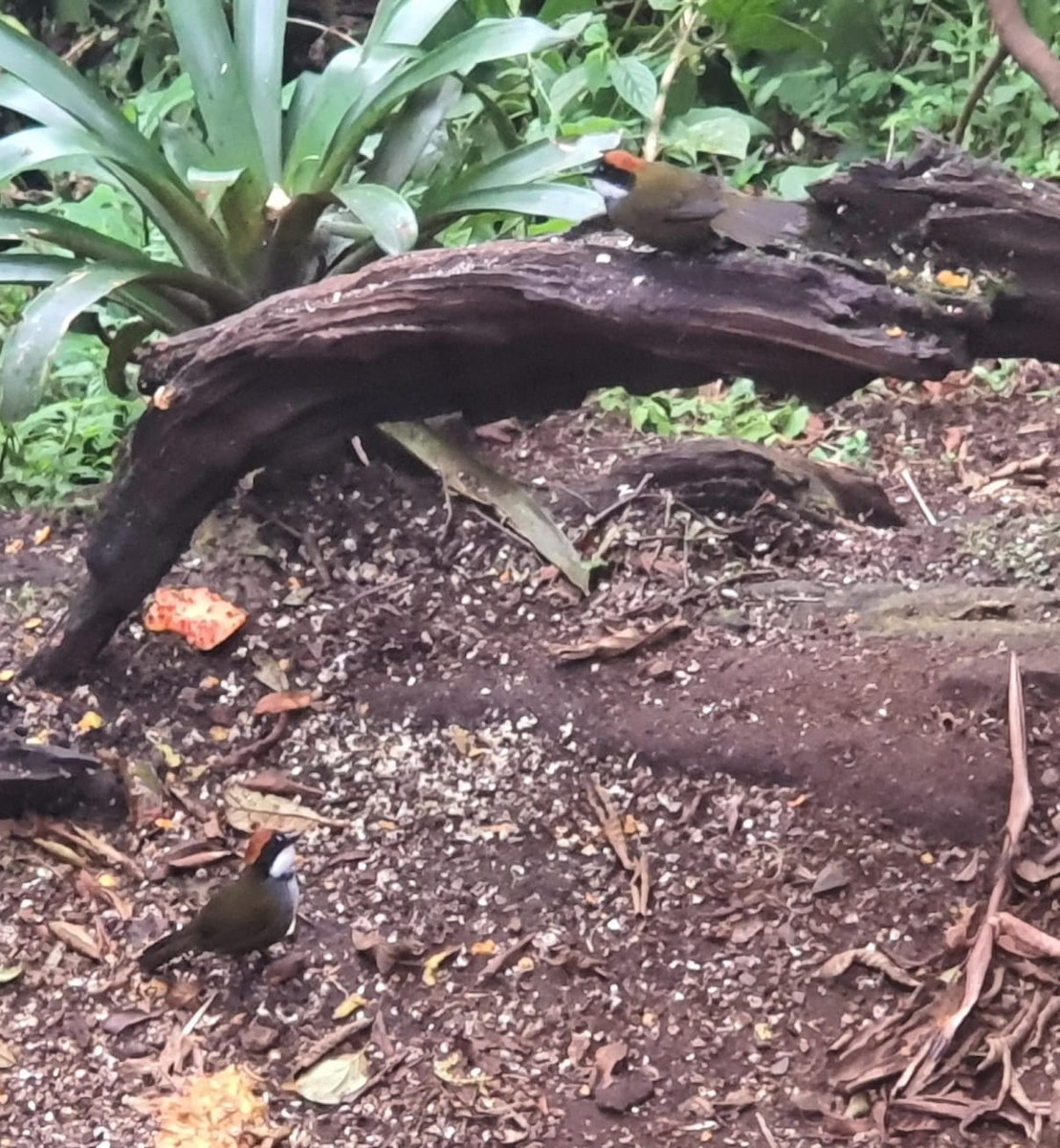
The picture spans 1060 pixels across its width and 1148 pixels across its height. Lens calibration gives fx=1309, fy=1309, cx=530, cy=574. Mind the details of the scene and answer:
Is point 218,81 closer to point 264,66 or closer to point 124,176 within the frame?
point 264,66

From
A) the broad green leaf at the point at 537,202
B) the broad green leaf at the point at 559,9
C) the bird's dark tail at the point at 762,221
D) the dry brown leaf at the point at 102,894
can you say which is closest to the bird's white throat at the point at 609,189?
the bird's dark tail at the point at 762,221

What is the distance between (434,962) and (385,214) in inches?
51.6

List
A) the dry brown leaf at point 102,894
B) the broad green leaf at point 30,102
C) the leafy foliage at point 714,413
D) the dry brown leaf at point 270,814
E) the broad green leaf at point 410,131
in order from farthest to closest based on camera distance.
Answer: the leafy foliage at point 714,413, the broad green leaf at point 410,131, the broad green leaf at point 30,102, the dry brown leaf at point 270,814, the dry brown leaf at point 102,894

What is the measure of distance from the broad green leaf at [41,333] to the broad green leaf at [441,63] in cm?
53

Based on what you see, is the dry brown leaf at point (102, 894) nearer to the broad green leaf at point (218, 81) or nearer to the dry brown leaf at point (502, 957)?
the dry brown leaf at point (502, 957)

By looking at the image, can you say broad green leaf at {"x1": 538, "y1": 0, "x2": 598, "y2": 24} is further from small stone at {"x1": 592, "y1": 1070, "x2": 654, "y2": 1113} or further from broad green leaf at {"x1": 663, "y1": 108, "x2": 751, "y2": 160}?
small stone at {"x1": 592, "y1": 1070, "x2": 654, "y2": 1113}

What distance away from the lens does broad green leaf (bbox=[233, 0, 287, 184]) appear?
274 centimetres

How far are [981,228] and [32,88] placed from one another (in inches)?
73.2

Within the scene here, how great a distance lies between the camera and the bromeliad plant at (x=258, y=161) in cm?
251

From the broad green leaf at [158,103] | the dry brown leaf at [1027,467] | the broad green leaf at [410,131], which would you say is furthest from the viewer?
the broad green leaf at [158,103]

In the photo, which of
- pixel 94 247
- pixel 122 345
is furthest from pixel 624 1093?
pixel 94 247

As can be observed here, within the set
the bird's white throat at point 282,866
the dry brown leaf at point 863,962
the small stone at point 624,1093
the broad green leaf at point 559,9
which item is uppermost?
the broad green leaf at point 559,9

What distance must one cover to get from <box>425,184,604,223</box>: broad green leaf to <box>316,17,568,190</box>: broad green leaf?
0.23 m

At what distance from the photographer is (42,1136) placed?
1763 mm
